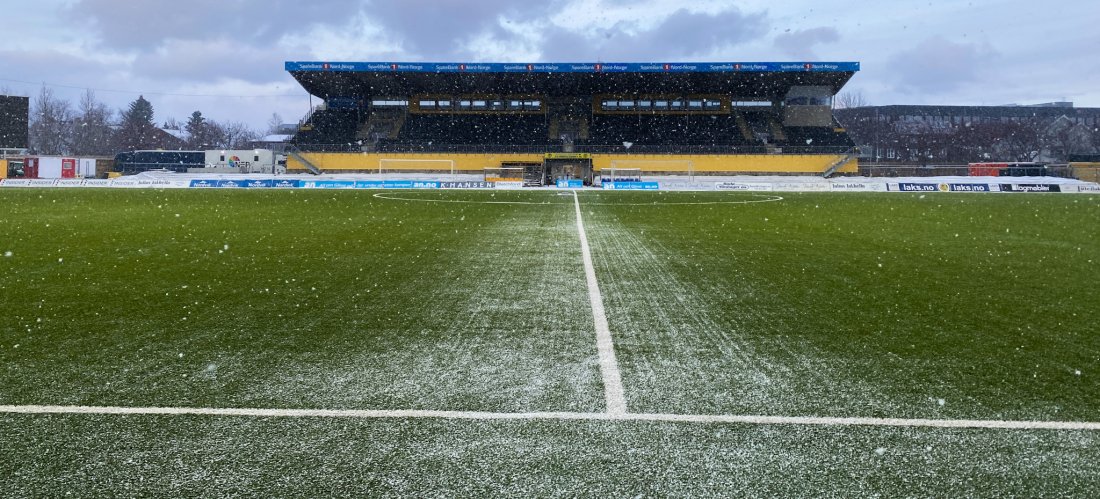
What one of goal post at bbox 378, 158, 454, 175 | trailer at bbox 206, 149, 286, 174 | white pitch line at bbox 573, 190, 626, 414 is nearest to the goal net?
goal post at bbox 378, 158, 454, 175

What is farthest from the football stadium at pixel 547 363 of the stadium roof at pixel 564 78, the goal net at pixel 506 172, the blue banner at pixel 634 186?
the goal net at pixel 506 172

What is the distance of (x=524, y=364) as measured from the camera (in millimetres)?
4234

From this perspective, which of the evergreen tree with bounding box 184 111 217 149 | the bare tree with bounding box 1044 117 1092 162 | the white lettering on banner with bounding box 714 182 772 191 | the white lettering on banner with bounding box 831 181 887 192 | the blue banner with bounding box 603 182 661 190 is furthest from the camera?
the evergreen tree with bounding box 184 111 217 149

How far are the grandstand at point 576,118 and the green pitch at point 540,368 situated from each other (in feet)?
139

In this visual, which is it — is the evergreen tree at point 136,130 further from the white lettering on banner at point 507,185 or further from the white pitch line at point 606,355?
the white pitch line at point 606,355

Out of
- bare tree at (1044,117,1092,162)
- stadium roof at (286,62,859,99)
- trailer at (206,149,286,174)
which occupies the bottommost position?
trailer at (206,149,286,174)

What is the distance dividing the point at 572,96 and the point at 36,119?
7685 cm

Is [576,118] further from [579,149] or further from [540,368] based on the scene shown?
[540,368]

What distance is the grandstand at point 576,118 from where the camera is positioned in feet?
163

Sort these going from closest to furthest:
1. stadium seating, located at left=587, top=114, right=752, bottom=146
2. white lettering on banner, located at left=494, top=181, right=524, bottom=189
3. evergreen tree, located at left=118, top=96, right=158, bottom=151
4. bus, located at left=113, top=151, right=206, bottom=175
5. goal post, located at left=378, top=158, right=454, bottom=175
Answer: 1. white lettering on banner, located at left=494, top=181, right=524, bottom=189
2. goal post, located at left=378, top=158, right=454, bottom=175
3. stadium seating, located at left=587, top=114, right=752, bottom=146
4. bus, located at left=113, top=151, right=206, bottom=175
5. evergreen tree, located at left=118, top=96, right=158, bottom=151

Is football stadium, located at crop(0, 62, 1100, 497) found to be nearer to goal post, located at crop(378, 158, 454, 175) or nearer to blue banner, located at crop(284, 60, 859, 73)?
blue banner, located at crop(284, 60, 859, 73)

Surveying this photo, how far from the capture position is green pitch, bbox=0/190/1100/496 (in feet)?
8.82

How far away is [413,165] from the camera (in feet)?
171

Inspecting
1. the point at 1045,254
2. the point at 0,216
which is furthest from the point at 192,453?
the point at 0,216
